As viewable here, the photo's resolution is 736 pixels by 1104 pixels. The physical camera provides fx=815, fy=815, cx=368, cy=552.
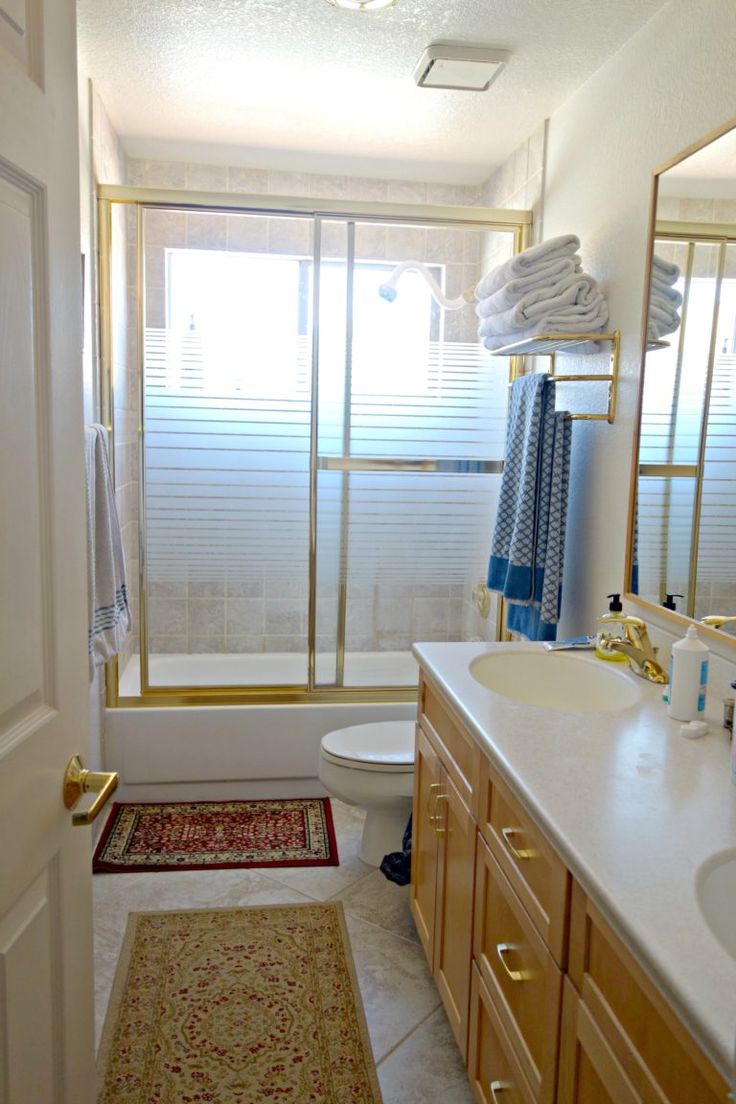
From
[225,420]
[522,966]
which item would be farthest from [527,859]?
[225,420]

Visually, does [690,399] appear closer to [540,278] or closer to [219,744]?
[540,278]

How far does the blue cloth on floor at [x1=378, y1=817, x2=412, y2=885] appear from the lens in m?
2.47

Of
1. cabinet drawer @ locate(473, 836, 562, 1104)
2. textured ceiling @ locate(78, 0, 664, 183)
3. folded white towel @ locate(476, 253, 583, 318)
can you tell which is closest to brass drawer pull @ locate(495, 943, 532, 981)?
cabinet drawer @ locate(473, 836, 562, 1104)

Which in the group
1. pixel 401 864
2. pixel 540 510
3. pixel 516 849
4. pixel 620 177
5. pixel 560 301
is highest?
pixel 620 177

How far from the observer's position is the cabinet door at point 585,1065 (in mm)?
972

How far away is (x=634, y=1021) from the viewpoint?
945 millimetres

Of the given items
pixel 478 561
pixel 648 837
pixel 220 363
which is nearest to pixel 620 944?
pixel 648 837

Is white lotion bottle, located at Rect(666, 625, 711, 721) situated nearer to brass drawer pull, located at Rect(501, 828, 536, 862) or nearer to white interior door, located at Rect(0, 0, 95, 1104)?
brass drawer pull, located at Rect(501, 828, 536, 862)

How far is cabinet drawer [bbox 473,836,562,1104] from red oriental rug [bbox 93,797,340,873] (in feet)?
4.14

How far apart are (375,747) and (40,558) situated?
189 cm

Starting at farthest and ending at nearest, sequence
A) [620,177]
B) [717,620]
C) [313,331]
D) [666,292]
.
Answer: [313,331] → [620,177] → [666,292] → [717,620]

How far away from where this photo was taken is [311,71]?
8.29 ft

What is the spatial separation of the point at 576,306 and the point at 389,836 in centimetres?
174

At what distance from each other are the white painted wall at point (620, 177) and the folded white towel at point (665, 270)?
0.10m
